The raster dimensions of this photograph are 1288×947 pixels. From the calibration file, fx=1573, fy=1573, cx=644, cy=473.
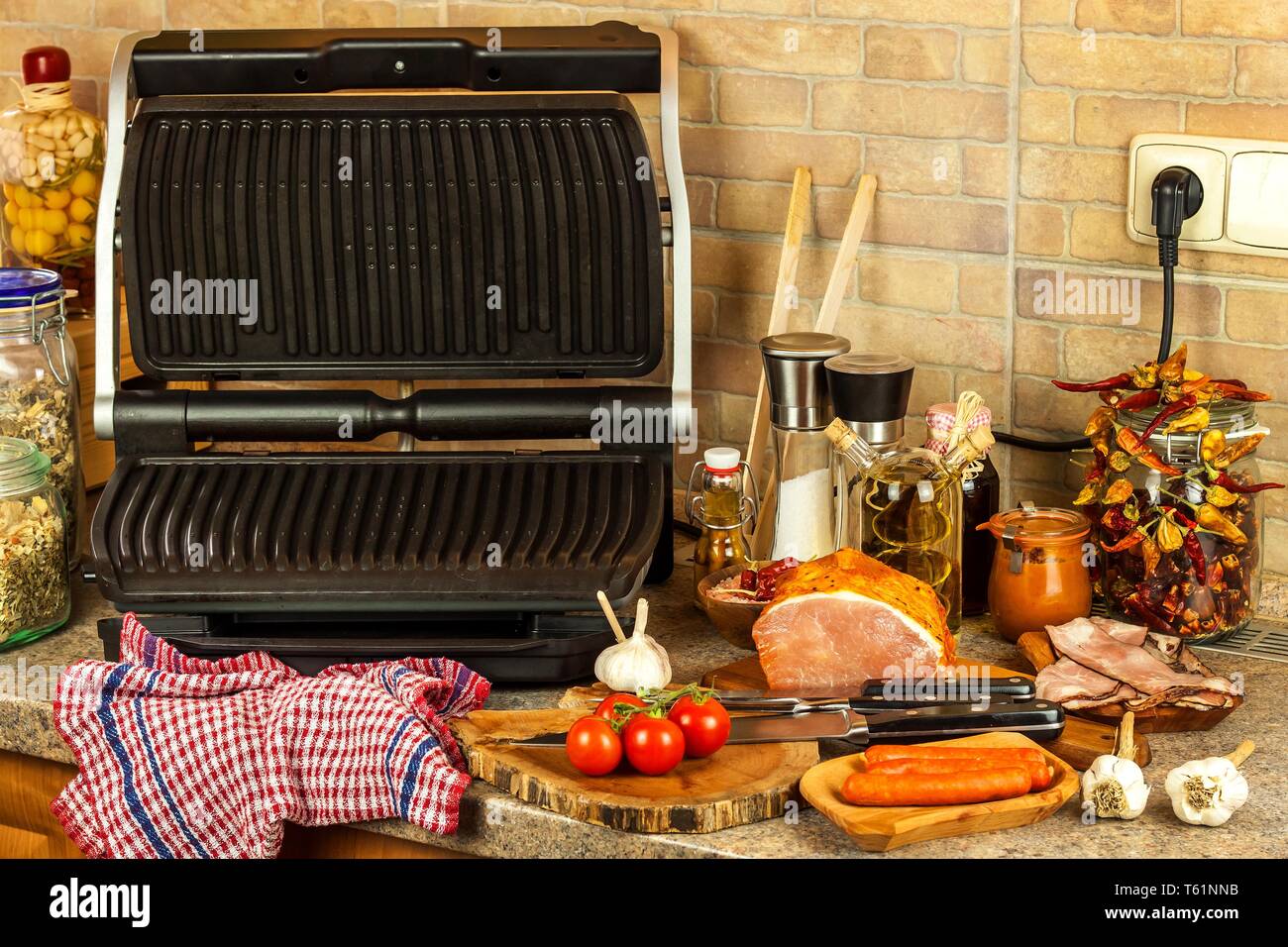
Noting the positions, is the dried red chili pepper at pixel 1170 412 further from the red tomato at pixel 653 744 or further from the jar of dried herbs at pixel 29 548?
the jar of dried herbs at pixel 29 548

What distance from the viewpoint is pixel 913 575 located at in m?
1.54

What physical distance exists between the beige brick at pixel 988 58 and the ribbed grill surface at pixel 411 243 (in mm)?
364

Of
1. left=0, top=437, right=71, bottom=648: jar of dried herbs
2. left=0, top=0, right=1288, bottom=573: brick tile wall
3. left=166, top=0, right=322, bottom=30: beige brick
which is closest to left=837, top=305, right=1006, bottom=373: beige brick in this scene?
left=0, top=0, right=1288, bottom=573: brick tile wall

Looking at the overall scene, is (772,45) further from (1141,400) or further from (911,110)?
(1141,400)

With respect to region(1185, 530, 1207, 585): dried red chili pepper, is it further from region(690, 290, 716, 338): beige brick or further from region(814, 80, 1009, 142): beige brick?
region(690, 290, 716, 338): beige brick

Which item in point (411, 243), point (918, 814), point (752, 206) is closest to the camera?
point (918, 814)

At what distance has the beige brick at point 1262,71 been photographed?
59.0 inches

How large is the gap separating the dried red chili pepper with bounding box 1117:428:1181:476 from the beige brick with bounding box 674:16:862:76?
1.70 feet

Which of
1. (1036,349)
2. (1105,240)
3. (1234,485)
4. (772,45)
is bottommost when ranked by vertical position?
(1234,485)

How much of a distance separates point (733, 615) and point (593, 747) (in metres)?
0.30

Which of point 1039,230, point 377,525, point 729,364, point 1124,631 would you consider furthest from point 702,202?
point 1124,631

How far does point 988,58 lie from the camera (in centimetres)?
165

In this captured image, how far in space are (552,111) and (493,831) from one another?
752 millimetres
